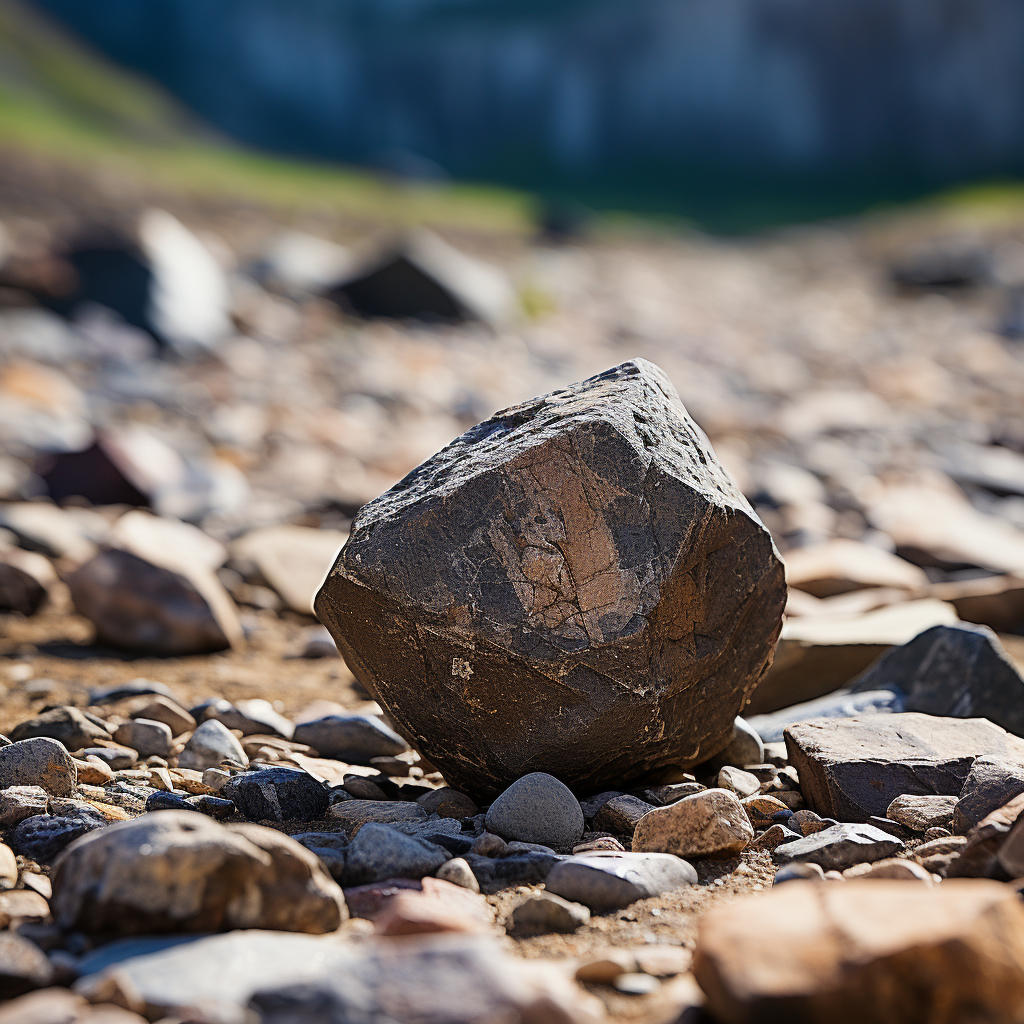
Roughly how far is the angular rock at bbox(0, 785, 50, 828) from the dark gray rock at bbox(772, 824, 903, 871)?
1286 millimetres

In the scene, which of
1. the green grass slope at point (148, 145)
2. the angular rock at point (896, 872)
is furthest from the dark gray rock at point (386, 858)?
the green grass slope at point (148, 145)

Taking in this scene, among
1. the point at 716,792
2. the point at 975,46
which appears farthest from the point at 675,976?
the point at 975,46

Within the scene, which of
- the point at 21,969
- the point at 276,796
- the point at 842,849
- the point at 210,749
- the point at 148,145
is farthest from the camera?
the point at 148,145

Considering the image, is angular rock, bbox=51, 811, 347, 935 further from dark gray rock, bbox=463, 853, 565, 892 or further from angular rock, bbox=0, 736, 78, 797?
angular rock, bbox=0, 736, 78, 797

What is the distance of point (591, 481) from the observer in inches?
76.8

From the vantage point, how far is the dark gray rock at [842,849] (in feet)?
5.92

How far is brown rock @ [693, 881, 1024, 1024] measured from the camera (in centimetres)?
118

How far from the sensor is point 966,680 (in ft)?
8.25

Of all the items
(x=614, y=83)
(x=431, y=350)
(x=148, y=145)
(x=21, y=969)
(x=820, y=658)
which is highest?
(x=614, y=83)

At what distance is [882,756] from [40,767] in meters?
1.60

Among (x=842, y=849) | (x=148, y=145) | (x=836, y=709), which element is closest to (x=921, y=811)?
(x=842, y=849)

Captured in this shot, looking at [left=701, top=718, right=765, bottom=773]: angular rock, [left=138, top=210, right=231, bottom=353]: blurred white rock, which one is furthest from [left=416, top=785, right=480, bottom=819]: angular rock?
[left=138, top=210, right=231, bottom=353]: blurred white rock

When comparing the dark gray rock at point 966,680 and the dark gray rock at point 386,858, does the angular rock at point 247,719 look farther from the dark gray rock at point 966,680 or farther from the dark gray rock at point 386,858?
the dark gray rock at point 966,680

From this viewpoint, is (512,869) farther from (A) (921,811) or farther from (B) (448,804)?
(A) (921,811)
